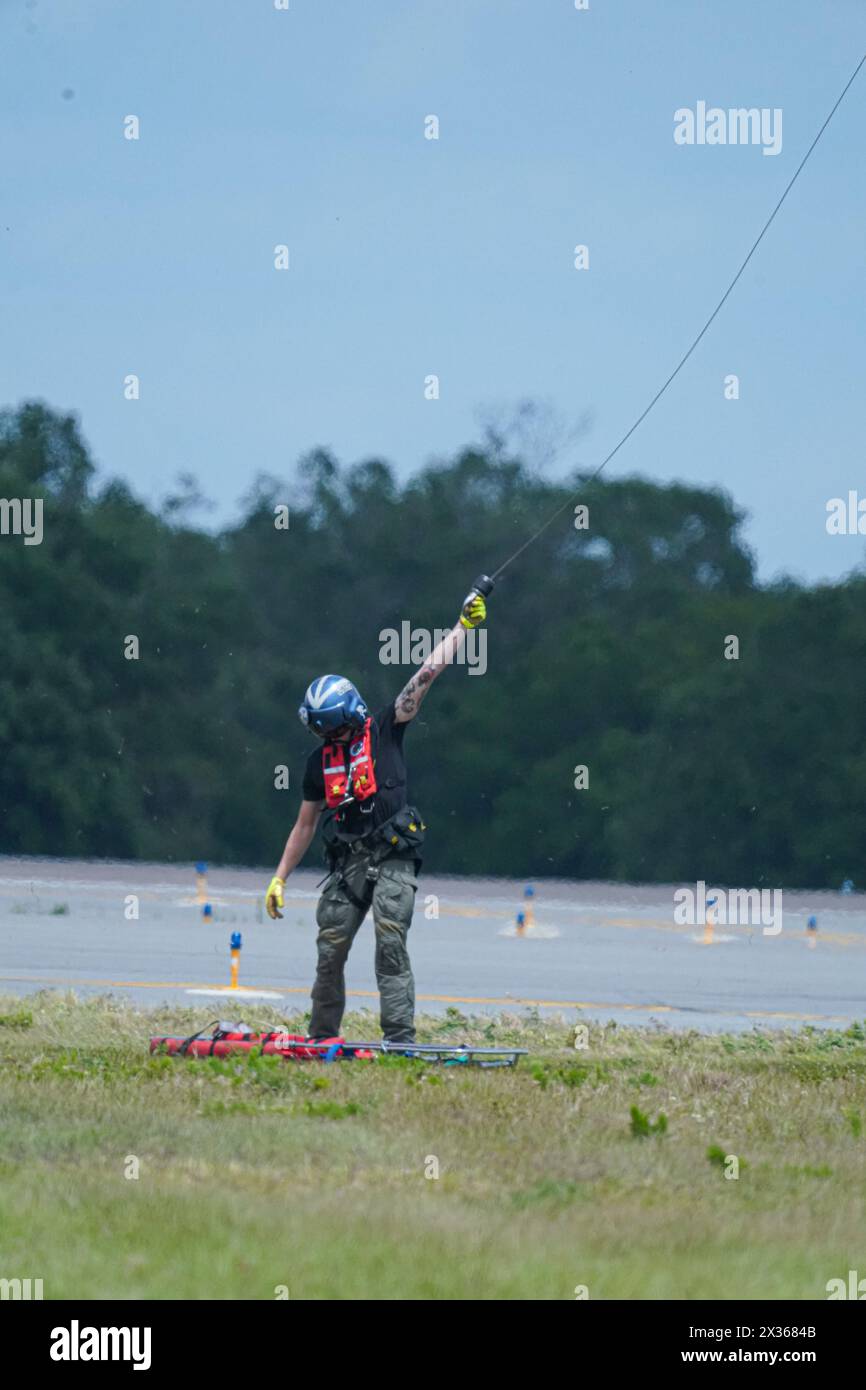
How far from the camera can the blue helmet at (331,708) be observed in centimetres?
927

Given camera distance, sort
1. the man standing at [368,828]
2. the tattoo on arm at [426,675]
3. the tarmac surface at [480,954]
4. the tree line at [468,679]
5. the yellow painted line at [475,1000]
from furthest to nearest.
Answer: the tree line at [468,679] < the tarmac surface at [480,954] < the yellow painted line at [475,1000] < the man standing at [368,828] < the tattoo on arm at [426,675]

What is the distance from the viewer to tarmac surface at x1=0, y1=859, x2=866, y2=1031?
14.3 meters

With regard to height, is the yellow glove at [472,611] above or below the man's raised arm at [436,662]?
above

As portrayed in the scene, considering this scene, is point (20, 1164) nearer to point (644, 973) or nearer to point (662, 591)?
point (644, 973)

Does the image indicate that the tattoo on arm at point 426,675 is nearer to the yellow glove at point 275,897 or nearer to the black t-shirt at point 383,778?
the black t-shirt at point 383,778

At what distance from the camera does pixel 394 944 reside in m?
9.33

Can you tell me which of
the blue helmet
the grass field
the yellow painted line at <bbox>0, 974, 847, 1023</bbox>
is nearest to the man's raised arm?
the blue helmet

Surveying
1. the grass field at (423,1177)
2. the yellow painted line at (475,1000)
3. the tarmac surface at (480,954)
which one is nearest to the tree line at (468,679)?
the tarmac surface at (480,954)

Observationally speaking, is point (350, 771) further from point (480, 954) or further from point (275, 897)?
point (480, 954)

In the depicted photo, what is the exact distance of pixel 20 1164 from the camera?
641 cm

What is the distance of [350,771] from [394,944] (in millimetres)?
871

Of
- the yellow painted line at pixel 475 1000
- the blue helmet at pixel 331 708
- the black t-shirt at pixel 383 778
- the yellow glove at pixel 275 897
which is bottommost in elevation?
the yellow painted line at pixel 475 1000

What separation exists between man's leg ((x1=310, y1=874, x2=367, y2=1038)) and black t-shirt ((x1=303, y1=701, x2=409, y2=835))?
11.3 inches
